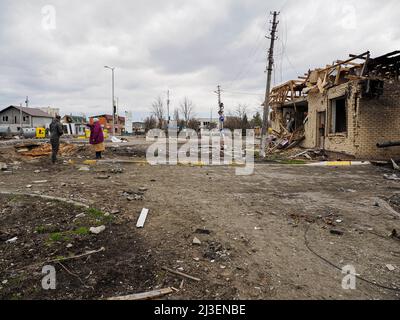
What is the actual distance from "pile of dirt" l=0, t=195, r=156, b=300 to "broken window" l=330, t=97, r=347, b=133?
14.6 metres

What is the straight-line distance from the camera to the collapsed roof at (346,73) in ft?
41.9

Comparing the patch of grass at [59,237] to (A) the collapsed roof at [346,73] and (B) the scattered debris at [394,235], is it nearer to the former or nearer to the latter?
(B) the scattered debris at [394,235]

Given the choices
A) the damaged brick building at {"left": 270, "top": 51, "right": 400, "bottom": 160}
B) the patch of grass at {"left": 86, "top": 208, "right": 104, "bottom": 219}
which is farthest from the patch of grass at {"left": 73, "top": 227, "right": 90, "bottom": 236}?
the damaged brick building at {"left": 270, "top": 51, "right": 400, "bottom": 160}

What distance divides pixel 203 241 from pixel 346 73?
48.9ft

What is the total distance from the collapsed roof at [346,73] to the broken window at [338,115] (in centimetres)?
102

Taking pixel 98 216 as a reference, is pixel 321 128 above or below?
above

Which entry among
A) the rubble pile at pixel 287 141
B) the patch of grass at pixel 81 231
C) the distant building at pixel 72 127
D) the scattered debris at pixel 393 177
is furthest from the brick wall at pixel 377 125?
the distant building at pixel 72 127

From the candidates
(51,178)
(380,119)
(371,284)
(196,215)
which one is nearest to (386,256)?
(371,284)

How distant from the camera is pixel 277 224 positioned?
15.4ft

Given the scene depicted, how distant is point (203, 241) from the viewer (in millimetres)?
3916

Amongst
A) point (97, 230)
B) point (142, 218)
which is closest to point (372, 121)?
point (142, 218)

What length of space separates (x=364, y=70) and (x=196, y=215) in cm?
1216

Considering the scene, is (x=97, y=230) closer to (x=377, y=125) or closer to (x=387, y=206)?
(x=387, y=206)

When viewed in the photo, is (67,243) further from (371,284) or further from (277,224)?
(371,284)
